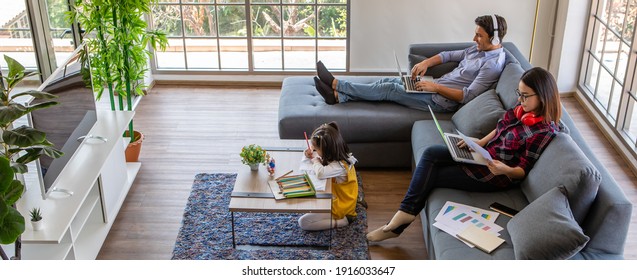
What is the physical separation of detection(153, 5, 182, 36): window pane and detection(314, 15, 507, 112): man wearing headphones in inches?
79.2

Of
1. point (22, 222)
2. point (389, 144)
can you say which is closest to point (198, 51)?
point (389, 144)

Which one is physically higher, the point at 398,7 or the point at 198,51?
the point at 398,7

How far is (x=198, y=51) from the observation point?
266 inches

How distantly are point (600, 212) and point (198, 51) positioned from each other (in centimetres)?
447

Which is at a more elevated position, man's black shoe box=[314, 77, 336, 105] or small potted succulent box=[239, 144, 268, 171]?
man's black shoe box=[314, 77, 336, 105]

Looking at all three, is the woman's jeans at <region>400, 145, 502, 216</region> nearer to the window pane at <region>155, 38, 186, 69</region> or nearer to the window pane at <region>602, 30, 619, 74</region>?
the window pane at <region>602, 30, 619, 74</region>

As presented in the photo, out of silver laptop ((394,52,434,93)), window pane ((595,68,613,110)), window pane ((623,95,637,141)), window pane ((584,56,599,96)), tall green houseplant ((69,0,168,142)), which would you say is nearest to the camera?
tall green houseplant ((69,0,168,142))

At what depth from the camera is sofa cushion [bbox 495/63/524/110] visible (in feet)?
14.5

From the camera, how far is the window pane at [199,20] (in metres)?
6.56

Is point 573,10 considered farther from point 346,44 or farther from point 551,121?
point 551,121

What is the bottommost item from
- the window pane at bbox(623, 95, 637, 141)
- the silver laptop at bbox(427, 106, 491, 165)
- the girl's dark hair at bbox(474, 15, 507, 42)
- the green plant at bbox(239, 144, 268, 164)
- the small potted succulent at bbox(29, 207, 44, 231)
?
the window pane at bbox(623, 95, 637, 141)

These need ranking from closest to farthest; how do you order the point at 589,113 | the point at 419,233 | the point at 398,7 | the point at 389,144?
the point at 419,233
the point at 389,144
the point at 589,113
the point at 398,7

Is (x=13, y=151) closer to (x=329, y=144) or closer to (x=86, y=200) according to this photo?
(x=86, y=200)

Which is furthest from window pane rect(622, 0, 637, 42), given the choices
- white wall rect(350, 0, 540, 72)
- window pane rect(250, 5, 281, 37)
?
window pane rect(250, 5, 281, 37)
